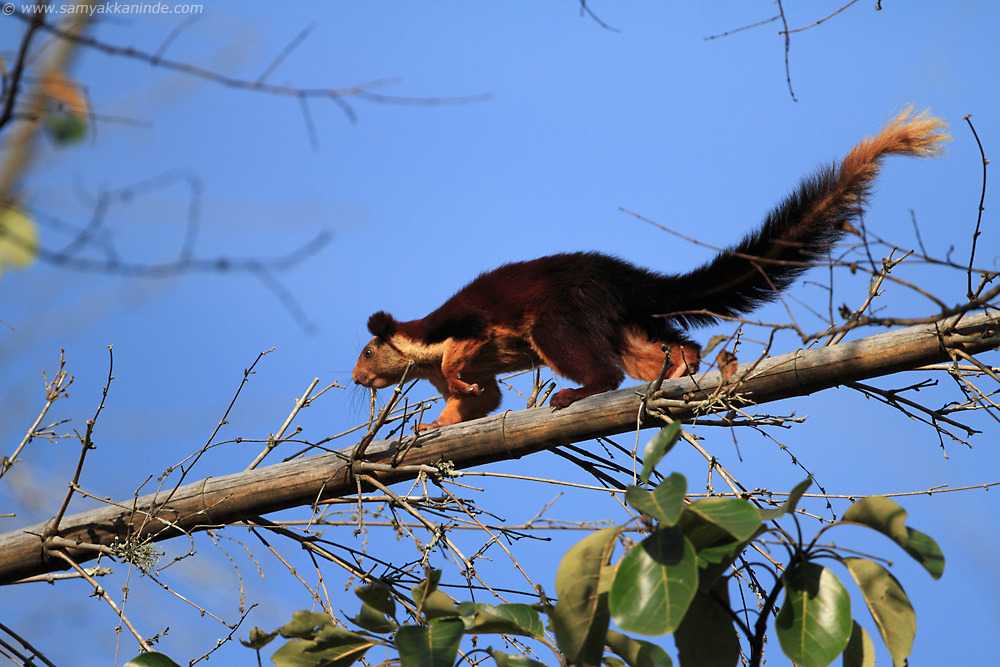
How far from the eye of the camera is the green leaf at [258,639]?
5.73 ft

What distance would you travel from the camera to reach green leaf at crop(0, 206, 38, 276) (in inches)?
53.2

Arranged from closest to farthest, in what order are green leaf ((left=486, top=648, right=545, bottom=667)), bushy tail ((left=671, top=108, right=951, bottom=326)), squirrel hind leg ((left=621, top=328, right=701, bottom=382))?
green leaf ((left=486, top=648, right=545, bottom=667)), bushy tail ((left=671, top=108, right=951, bottom=326)), squirrel hind leg ((left=621, top=328, right=701, bottom=382))

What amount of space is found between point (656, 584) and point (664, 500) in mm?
147

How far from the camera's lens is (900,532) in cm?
146

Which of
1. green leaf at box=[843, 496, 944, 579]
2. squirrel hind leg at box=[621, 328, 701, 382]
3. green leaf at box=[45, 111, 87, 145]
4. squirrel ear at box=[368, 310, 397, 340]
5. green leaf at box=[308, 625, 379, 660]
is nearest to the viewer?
green leaf at box=[843, 496, 944, 579]

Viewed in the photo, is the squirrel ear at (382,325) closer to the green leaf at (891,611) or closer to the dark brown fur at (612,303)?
the dark brown fur at (612,303)

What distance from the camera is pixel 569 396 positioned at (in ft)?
Result: 9.52

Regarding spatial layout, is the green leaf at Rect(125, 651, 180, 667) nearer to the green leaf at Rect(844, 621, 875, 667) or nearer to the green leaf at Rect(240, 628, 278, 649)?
the green leaf at Rect(240, 628, 278, 649)

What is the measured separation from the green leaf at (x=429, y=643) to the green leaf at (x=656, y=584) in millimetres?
350

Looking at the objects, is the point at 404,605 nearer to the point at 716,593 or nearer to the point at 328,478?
the point at 328,478

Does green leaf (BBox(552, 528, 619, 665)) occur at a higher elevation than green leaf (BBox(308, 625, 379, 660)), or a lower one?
higher

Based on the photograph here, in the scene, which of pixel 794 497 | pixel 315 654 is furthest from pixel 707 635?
pixel 315 654

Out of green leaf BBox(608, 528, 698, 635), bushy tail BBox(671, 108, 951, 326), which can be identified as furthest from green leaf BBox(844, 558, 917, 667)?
bushy tail BBox(671, 108, 951, 326)

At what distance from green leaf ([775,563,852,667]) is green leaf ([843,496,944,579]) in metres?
0.14
